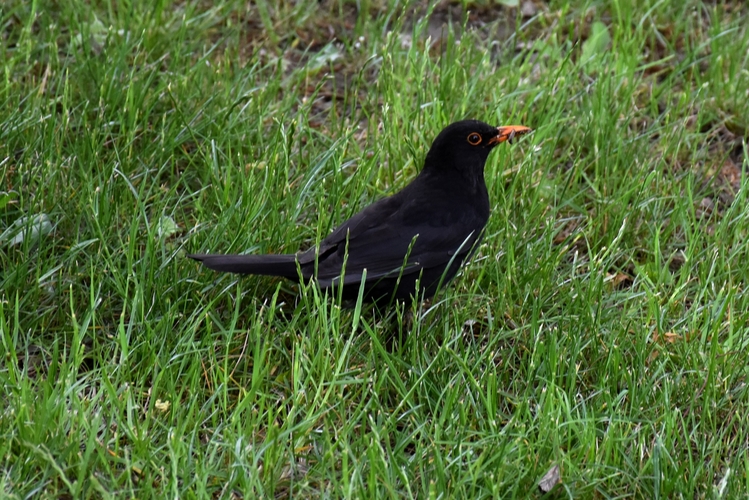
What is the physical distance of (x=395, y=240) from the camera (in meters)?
3.75

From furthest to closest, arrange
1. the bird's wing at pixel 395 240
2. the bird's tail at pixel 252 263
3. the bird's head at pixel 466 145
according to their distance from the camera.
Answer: the bird's head at pixel 466 145 → the bird's wing at pixel 395 240 → the bird's tail at pixel 252 263

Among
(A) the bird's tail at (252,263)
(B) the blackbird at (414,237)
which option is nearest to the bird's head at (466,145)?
(B) the blackbird at (414,237)

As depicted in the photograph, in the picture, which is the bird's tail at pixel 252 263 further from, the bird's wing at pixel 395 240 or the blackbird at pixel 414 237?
the bird's wing at pixel 395 240

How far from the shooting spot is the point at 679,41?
18.5 ft

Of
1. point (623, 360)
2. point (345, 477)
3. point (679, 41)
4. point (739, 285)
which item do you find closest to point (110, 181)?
point (345, 477)

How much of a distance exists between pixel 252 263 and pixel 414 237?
62cm

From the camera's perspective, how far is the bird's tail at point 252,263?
3400 millimetres

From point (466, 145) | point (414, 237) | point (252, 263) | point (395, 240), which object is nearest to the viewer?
point (252, 263)

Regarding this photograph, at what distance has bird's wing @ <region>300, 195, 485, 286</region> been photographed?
3633mm

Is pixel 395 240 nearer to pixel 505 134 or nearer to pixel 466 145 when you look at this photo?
pixel 466 145

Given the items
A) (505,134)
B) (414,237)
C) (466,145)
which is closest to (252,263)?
(414,237)

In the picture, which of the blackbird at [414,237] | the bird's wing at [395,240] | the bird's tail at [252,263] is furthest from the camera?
the bird's wing at [395,240]

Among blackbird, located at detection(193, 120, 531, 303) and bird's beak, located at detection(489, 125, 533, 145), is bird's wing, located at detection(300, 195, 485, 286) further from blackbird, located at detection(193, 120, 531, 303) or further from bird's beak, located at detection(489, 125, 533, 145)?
bird's beak, located at detection(489, 125, 533, 145)

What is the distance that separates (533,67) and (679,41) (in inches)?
41.1
